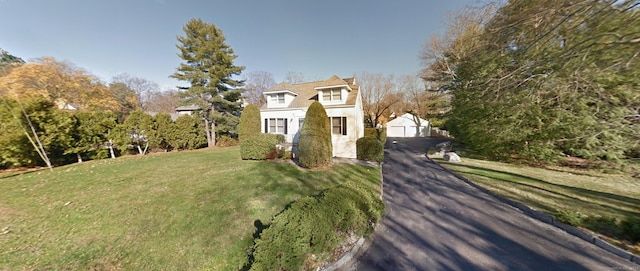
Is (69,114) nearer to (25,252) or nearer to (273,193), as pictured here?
(25,252)

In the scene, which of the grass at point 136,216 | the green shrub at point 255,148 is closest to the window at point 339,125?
the green shrub at point 255,148

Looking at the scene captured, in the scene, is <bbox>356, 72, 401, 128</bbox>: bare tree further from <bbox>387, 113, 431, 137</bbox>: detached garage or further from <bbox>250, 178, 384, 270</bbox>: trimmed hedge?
<bbox>250, 178, 384, 270</bbox>: trimmed hedge

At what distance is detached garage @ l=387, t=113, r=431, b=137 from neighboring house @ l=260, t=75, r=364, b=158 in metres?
23.9

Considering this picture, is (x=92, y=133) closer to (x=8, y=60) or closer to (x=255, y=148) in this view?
(x=255, y=148)

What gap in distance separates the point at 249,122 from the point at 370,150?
12.2 meters

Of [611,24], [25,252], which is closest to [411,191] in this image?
[611,24]

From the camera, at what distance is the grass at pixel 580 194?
14.5 ft

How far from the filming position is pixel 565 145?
33.4 feet

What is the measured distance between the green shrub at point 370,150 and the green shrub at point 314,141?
356 cm

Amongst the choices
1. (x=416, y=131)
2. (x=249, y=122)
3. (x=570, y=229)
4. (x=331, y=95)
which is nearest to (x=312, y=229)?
(x=570, y=229)

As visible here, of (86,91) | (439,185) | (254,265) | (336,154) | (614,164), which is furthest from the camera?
(86,91)

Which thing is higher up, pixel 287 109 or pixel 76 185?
pixel 287 109

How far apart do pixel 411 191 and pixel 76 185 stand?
1200 centimetres

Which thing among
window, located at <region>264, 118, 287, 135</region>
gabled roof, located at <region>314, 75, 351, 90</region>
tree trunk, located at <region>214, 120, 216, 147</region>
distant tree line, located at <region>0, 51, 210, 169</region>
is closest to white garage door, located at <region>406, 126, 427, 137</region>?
gabled roof, located at <region>314, 75, 351, 90</region>
